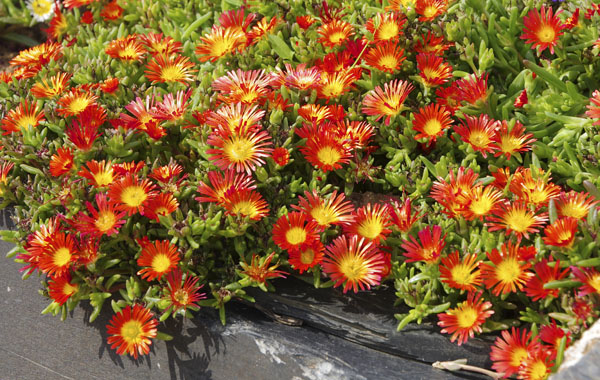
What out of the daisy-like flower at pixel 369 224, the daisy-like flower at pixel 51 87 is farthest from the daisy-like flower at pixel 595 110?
the daisy-like flower at pixel 51 87

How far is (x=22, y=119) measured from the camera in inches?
105

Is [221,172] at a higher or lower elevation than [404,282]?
higher

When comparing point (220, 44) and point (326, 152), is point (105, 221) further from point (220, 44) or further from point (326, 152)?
point (220, 44)

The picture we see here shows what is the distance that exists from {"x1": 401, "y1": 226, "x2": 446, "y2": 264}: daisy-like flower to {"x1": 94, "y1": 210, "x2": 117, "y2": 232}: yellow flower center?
98cm

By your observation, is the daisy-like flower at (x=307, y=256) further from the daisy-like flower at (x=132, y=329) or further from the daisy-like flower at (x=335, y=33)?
the daisy-like flower at (x=335, y=33)

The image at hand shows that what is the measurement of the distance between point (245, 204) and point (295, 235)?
214mm

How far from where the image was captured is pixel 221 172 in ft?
7.87

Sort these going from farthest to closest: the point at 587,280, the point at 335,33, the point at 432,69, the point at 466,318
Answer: the point at 335,33, the point at 432,69, the point at 466,318, the point at 587,280

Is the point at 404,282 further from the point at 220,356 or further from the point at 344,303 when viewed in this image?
the point at 220,356

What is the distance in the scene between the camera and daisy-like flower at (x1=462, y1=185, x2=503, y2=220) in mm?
2143

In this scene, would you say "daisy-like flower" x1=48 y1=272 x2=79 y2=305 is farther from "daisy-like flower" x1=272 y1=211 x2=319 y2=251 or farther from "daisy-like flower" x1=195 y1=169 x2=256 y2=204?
"daisy-like flower" x1=272 y1=211 x2=319 y2=251

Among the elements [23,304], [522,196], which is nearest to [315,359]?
[522,196]

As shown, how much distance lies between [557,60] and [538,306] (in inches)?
43.3

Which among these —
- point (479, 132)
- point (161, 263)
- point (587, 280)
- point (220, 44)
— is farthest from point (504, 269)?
point (220, 44)
